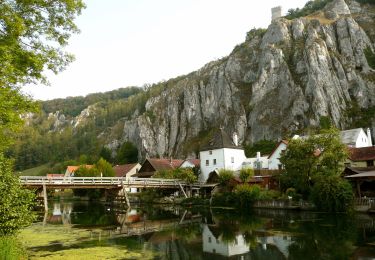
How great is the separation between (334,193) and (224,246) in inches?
742

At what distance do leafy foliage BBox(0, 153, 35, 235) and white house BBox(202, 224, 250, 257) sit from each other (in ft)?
35.9

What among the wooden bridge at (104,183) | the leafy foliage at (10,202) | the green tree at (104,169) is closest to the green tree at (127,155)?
the green tree at (104,169)

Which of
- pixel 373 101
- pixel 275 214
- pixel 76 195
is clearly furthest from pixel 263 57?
pixel 275 214

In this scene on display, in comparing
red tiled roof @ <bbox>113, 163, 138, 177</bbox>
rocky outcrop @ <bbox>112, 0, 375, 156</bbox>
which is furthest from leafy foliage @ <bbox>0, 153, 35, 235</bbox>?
rocky outcrop @ <bbox>112, 0, 375, 156</bbox>

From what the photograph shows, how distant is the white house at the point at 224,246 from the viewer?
21.9 meters

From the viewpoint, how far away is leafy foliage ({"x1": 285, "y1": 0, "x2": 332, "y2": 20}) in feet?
474

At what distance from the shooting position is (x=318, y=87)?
91.8m

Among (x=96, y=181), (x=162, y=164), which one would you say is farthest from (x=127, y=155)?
(x=96, y=181)

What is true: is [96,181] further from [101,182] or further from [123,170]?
[123,170]

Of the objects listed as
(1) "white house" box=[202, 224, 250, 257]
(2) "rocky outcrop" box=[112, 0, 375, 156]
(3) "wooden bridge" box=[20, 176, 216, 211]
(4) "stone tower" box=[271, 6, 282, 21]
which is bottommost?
(1) "white house" box=[202, 224, 250, 257]

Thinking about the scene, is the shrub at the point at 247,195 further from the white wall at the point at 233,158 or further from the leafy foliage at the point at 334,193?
the white wall at the point at 233,158

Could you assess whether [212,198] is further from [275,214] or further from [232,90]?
[232,90]

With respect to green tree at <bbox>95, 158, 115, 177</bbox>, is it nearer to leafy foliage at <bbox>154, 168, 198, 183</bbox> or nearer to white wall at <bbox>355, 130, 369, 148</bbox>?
leafy foliage at <bbox>154, 168, 198, 183</bbox>

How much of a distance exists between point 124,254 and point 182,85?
121797mm
